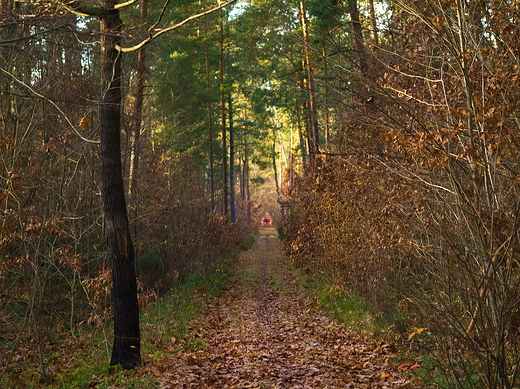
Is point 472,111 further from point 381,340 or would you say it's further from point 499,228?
point 381,340

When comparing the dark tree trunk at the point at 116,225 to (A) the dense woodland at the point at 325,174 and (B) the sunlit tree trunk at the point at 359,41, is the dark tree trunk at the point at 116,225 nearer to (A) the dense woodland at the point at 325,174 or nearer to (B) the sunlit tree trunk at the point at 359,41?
(A) the dense woodland at the point at 325,174

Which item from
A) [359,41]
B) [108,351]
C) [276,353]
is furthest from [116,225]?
[359,41]

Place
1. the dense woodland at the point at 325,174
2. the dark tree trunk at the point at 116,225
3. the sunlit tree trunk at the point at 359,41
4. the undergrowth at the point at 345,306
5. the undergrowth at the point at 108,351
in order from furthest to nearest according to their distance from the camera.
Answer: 1. the undergrowth at the point at 345,306
2. the dark tree trunk at the point at 116,225
3. the undergrowth at the point at 108,351
4. the sunlit tree trunk at the point at 359,41
5. the dense woodland at the point at 325,174

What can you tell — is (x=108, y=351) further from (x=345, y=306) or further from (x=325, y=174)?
(x=325, y=174)

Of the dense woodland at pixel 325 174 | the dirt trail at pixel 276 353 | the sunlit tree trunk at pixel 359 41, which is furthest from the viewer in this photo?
the dirt trail at pixel 276 353

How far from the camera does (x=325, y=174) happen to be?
14539 millimetres

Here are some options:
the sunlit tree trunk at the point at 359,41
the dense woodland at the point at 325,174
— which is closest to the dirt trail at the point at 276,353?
the dense woodland at the point at 325,174

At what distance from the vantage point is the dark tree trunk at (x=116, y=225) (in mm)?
7859

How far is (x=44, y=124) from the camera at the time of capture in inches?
413

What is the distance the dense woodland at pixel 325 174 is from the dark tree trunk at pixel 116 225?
1.3 inches

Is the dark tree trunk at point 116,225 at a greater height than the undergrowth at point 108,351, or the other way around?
the dark tree trunk at point 116,225

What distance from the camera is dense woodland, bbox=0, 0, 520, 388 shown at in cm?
462

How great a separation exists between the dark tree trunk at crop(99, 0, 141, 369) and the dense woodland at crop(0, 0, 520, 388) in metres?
0.03

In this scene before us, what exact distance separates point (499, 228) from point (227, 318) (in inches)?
355
